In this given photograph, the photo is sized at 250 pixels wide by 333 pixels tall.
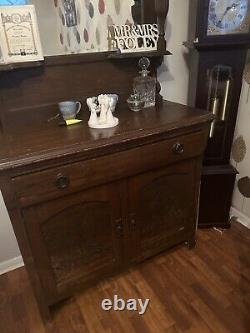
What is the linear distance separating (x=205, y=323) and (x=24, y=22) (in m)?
1.51

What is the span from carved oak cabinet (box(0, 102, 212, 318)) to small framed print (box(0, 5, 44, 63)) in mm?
259

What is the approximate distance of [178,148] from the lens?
114cm

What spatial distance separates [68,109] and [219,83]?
2.83 ft

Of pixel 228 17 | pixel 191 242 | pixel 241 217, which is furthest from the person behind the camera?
pixel 241 217

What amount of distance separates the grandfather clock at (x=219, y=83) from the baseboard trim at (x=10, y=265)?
1163mm

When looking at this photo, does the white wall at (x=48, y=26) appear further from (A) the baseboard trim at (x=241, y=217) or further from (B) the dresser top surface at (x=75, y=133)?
(A) the baseboard trim at (x=241, y=217)

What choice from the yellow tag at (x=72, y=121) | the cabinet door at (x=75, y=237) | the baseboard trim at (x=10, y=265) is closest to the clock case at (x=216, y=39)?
the yellow tag at (x=72, y=121)

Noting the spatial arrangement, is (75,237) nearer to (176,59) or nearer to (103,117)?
(103,117)

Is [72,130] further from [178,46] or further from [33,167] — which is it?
[178,46]

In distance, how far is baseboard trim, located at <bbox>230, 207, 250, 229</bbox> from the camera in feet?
5.74

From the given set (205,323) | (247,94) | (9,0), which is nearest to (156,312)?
(205,323)

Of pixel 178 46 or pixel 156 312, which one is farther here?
pixel 178 46

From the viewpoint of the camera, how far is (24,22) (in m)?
1.03

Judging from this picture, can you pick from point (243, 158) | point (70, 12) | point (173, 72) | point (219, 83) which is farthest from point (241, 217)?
point (70, 12)
